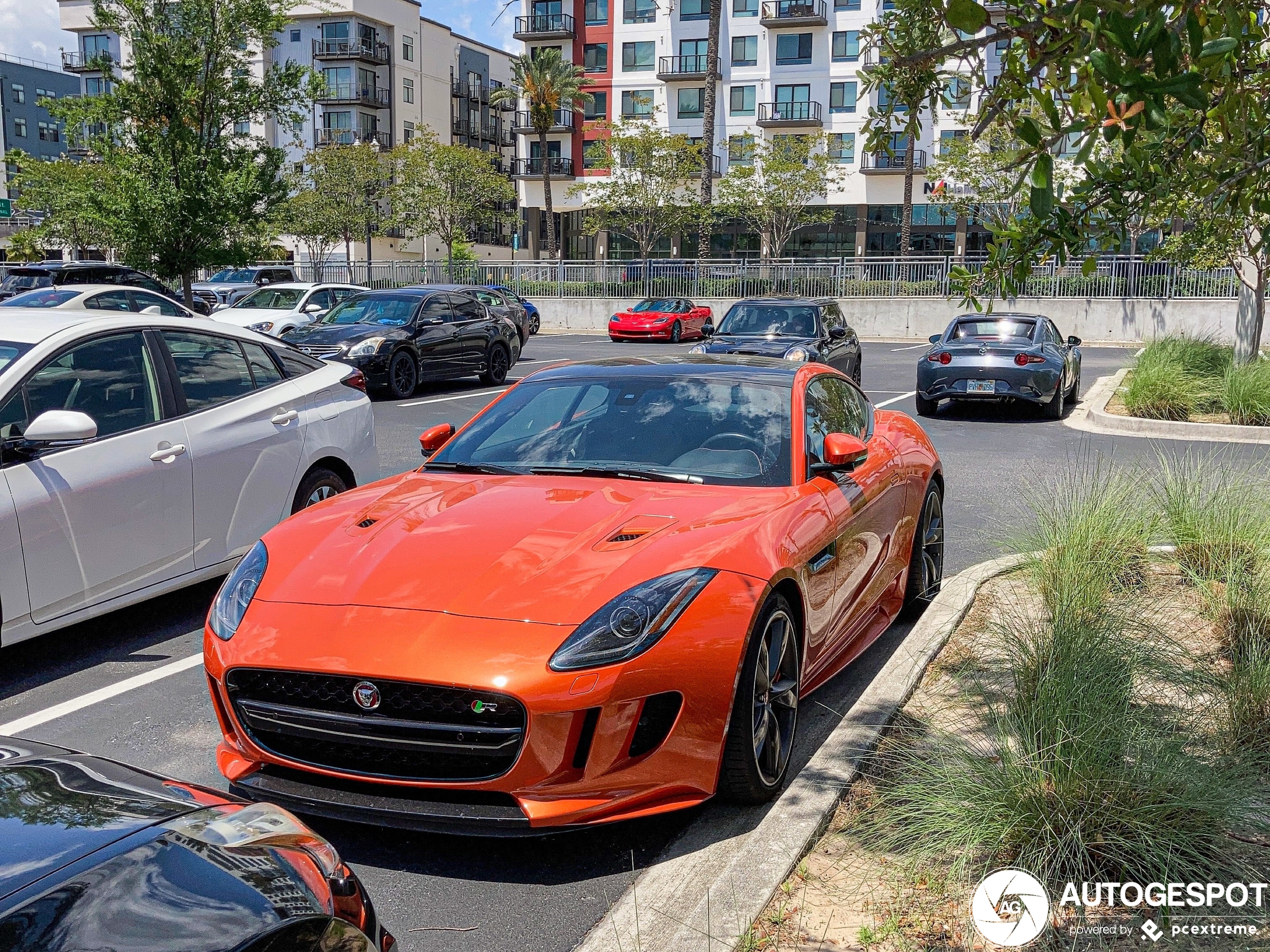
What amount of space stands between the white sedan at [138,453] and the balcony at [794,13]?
59.1 meters

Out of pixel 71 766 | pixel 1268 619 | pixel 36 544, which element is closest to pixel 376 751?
pixel 71 766

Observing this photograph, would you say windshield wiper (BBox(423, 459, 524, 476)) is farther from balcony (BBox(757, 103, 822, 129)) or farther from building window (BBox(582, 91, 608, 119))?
building window (BBox(582, 91, 608, 119))

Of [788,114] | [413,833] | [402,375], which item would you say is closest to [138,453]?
[413,833]

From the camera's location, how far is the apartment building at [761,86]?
6166 centimetres

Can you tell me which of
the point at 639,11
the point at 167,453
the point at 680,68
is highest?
the point at 639,11

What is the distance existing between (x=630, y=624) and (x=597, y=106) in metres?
67.1

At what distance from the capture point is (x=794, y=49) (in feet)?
205

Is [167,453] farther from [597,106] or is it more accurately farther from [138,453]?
[597,106]

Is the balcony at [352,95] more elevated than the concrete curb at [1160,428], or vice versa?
the balcony at [352,95]

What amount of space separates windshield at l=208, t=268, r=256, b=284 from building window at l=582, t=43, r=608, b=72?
33.3m

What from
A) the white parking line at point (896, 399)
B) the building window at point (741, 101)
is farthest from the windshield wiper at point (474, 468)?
the building window at point (741, 101)

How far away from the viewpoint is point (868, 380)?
22.6m

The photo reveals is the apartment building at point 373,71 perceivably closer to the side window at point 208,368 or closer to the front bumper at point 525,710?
the side window at point 208,368

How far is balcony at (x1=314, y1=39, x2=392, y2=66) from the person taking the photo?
71.1 metres
